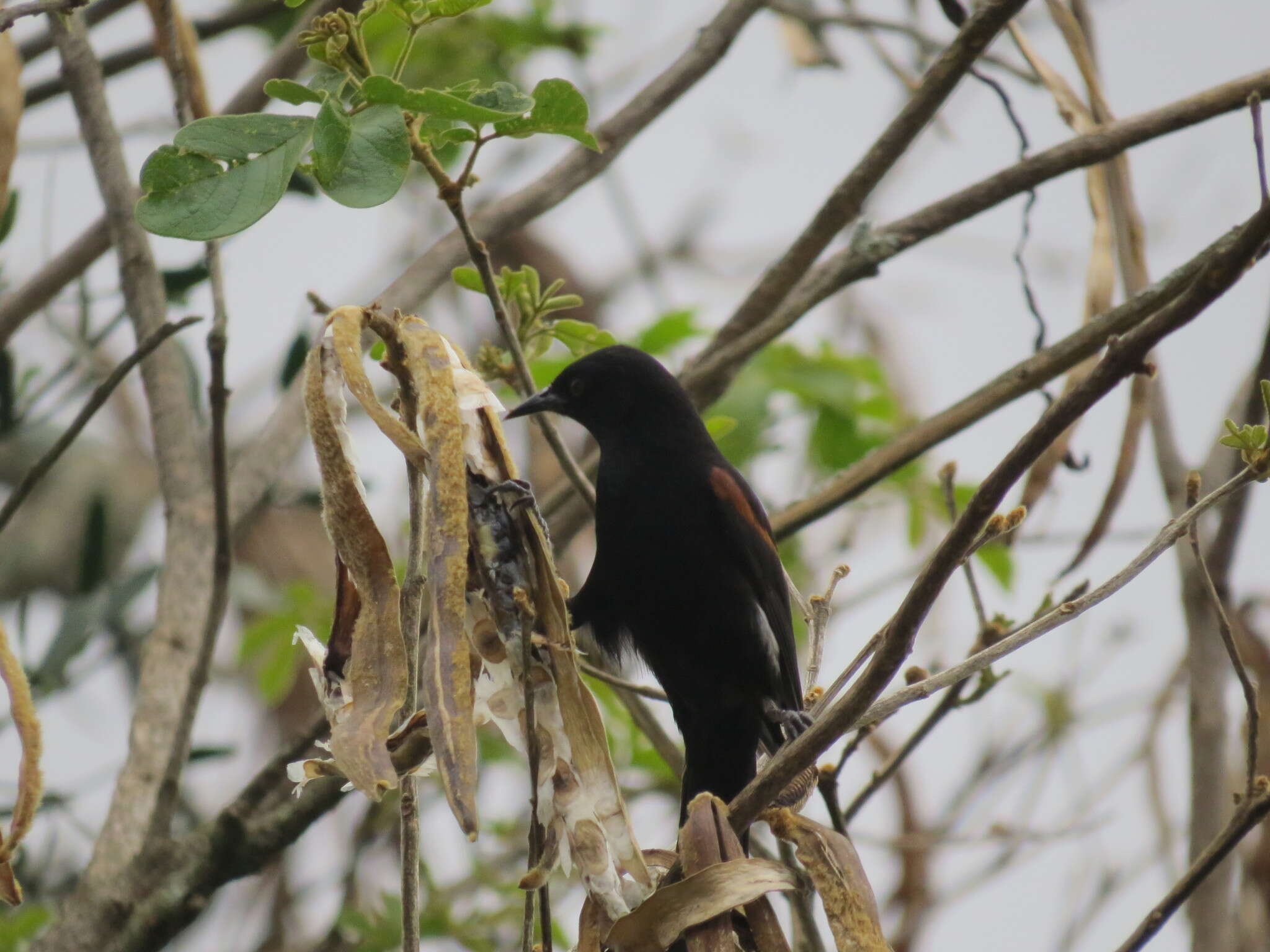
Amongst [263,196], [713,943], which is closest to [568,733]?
[713,943]

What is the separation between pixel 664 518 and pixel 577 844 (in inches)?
76.0

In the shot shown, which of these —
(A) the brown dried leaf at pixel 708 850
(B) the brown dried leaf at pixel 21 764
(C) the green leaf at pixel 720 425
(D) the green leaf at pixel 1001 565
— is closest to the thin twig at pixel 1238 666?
(A) the brown dried leaf at pixel 708 850

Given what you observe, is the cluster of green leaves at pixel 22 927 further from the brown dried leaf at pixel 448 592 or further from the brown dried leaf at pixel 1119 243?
the brown dried leaf at pixel 1119 243

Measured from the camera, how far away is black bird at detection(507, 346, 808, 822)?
3633 mm

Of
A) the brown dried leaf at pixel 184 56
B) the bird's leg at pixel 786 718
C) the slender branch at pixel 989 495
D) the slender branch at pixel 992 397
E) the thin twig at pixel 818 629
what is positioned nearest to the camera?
the slender branch at pixel 989 495

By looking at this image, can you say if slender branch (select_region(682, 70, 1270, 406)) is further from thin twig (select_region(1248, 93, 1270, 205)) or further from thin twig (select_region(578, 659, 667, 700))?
thin twig (select_region(1248, 93, 1270, 205))

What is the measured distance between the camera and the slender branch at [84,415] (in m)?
2.55

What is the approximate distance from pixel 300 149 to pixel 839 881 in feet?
3.80

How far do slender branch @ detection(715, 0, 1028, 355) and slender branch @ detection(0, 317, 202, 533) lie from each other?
54.6 inches

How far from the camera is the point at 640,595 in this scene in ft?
12.1

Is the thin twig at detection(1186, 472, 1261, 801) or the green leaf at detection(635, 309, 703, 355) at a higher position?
the green leaf at detection(635, 309, 703, 355)

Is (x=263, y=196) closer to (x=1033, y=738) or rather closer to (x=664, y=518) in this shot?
(x=664, y=518)

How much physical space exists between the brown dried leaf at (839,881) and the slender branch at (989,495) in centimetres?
10

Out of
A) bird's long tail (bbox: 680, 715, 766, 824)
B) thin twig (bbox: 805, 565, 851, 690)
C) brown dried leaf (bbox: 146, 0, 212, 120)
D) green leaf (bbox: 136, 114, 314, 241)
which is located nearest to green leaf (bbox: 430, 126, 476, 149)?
green leaf (bbox: 136, 114, 314, 241)
